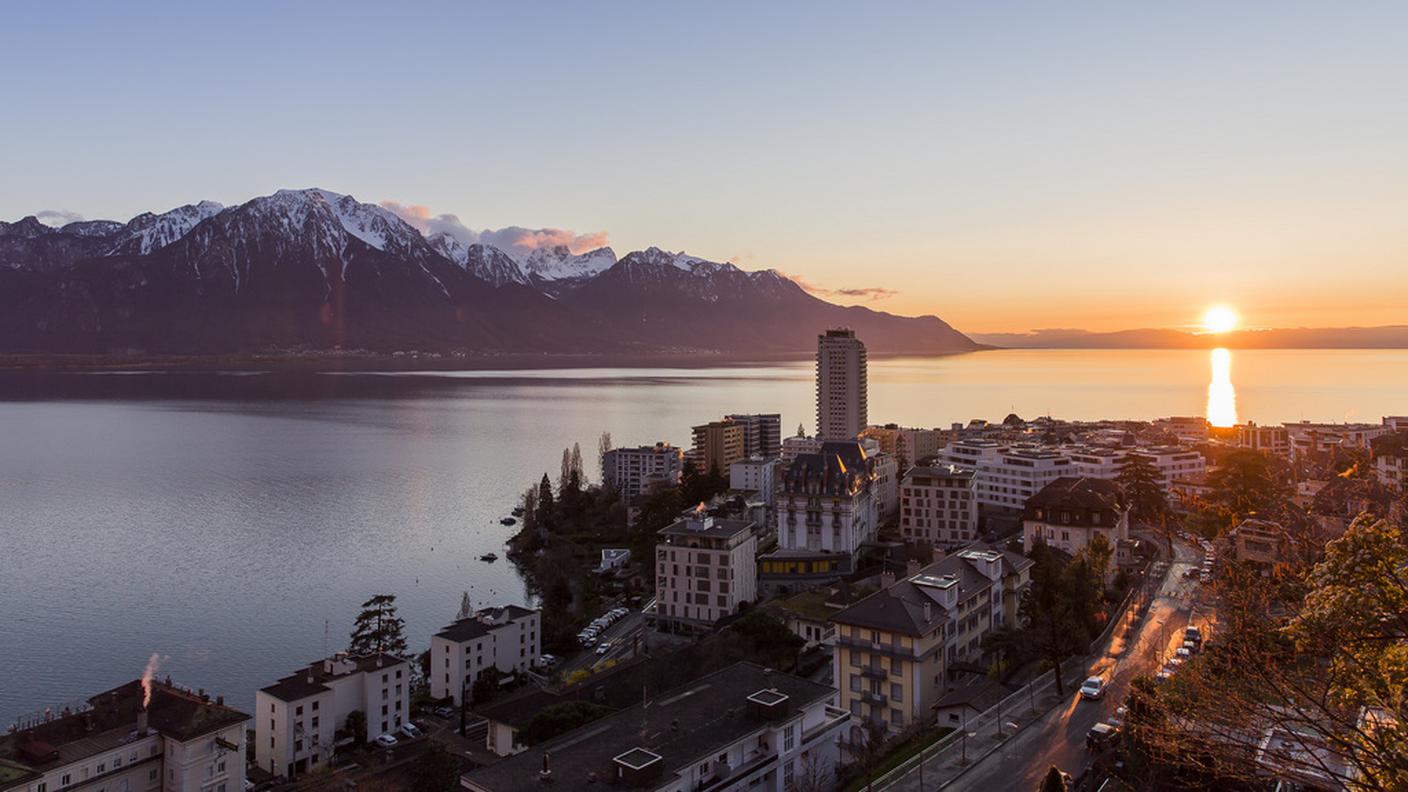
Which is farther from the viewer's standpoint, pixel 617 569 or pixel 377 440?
A: pixel 377 440

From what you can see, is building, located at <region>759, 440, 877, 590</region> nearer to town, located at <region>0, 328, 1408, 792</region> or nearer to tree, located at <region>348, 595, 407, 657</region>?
town, located at <region>0, 328, 1408, 792</region>

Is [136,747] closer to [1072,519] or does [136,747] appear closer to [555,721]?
[555,721]

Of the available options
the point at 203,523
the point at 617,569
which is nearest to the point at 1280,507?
the point at 617,569

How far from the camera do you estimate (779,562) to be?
98.0 ft

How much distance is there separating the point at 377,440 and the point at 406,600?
49698 mm

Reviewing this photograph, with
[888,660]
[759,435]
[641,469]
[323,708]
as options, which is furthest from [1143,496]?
[759,435]

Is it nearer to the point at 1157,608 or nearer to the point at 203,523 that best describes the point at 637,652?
the point at 1157,608

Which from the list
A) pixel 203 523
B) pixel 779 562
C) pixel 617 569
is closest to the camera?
pixel 779 562

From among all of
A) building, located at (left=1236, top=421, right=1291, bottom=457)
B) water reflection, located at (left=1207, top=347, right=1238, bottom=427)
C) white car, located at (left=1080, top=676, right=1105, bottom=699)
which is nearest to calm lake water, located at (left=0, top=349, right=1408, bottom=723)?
water reflection, located at (left=1207, top=347, right=1238, bottom=427)

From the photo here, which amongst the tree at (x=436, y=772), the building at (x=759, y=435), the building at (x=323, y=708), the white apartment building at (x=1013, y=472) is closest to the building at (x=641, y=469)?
the building at (x=759, y=435)

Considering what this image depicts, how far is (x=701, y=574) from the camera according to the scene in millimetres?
27484

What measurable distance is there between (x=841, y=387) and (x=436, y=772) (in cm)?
5158

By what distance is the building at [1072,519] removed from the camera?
25766mm

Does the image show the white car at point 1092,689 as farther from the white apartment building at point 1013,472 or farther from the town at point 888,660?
the white apartment building at point 1013,472
